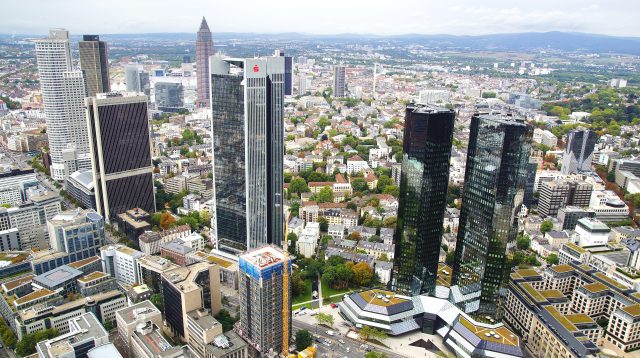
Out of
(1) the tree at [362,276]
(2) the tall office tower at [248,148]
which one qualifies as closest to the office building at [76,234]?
(2) the tall office tower at [248,148]

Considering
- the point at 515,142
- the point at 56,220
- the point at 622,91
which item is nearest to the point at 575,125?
the point at 622,91

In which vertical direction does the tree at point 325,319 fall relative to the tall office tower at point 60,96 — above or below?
below

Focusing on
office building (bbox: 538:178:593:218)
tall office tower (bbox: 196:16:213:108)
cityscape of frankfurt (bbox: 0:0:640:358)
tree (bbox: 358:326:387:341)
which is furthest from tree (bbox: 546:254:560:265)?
tall office tower (bbox: 196:16:213:108)

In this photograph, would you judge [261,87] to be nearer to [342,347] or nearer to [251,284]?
[251,284]

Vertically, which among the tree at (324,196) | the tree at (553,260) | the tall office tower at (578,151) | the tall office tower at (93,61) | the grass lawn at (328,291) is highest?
the tall office tower at (93,61)

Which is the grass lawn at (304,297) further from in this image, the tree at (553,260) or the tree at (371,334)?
the tree at (553,260)

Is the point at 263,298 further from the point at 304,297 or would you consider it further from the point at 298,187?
the point at 298,187
